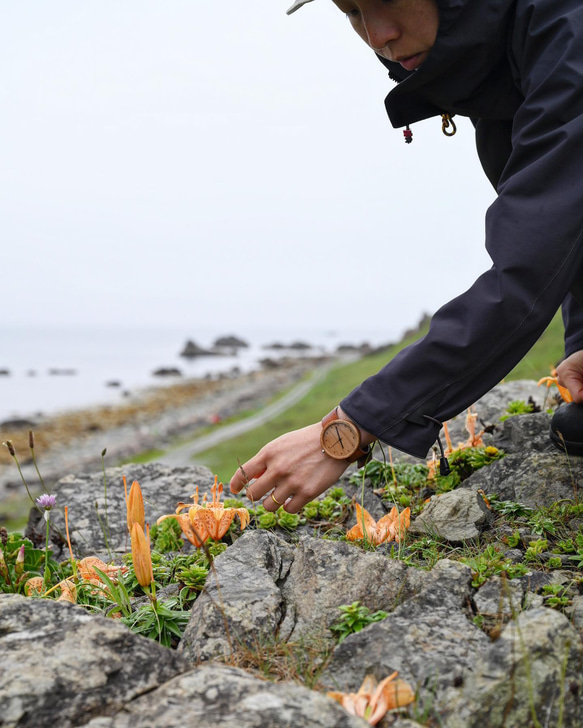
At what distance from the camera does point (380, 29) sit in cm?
314

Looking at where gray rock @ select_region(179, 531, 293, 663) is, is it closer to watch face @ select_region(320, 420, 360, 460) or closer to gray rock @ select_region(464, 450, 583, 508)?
watch face @ select_region(320, 420, 360, 460)

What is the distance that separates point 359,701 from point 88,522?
137 inches

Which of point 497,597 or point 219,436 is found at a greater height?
point 497,597

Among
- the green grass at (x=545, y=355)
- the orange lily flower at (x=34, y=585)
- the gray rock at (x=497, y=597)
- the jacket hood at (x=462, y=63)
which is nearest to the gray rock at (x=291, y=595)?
the gray rock at (x=497, y=597)

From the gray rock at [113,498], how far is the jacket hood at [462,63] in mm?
3267

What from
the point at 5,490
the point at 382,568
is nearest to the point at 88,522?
the point at 382,568

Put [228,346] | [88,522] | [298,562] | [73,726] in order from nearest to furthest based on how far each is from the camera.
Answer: [73,726], [298,562], [88,522], [228,346]

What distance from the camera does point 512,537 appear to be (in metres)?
3.37

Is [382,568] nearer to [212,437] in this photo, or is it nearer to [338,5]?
[338,5]

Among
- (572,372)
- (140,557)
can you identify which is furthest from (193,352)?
(140,557)

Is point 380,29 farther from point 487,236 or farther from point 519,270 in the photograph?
point 519,270

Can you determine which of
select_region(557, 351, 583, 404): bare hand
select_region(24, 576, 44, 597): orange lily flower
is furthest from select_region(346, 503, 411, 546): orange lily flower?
select_region(24, 576, 44, 597): orange lily flower

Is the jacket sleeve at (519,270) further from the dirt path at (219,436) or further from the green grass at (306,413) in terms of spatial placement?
the dirt path at (219,436)

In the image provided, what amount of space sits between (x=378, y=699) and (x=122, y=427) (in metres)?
30.4
